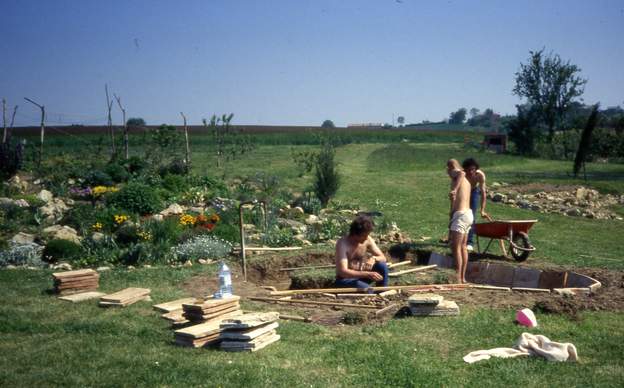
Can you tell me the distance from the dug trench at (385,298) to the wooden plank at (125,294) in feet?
2.24

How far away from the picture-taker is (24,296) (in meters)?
7.70

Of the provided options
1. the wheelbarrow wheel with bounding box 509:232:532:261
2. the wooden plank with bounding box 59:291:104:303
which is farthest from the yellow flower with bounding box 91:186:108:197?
the wheelbarrow wheel with bounding box 509:232:532:261

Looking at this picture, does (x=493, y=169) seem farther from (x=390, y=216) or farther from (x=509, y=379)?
(x=509, y=379)

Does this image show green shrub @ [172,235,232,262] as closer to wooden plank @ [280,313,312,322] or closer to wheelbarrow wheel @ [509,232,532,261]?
wooden plank @ [280,313,312,322]

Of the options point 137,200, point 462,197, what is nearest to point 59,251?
point 137,200

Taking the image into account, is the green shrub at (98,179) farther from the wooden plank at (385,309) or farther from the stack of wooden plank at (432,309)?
the stack of wooden plank at (432,309)

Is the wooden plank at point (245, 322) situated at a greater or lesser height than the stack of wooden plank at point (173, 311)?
greater

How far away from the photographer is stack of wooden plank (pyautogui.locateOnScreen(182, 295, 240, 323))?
6.07 m

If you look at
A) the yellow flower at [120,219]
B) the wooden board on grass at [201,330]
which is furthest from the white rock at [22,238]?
the wooden board on grass at [201,330]

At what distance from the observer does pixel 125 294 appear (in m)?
7.35

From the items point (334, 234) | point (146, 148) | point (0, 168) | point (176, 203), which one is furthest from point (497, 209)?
point (0, 168)

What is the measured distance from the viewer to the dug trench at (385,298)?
6.72 m

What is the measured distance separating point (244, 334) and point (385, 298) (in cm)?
253

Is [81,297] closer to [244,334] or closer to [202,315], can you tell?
[202,315]
